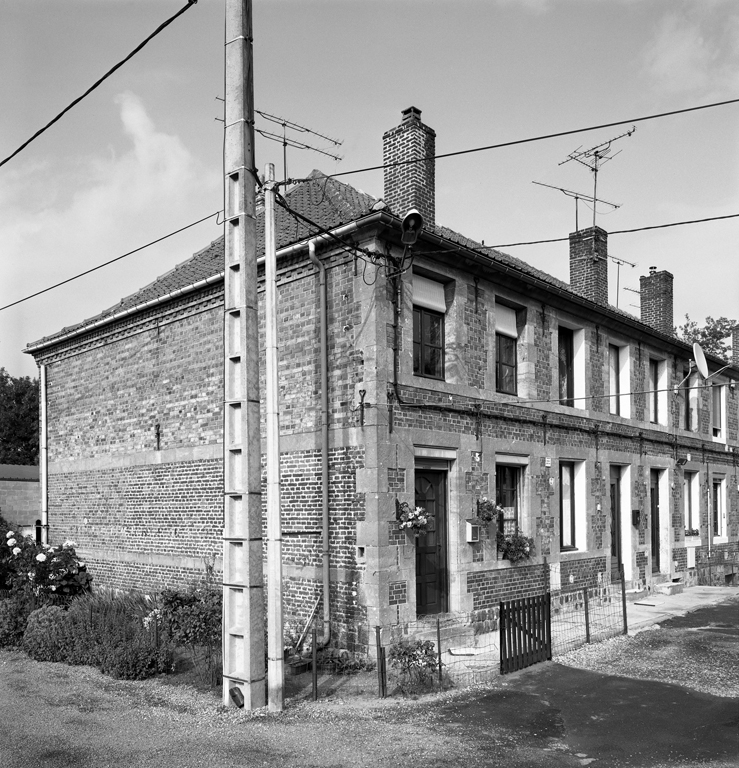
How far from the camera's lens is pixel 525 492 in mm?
15008

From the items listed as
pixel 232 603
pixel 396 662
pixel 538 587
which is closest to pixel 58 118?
pixel 232 603

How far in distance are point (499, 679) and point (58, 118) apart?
30.5ft

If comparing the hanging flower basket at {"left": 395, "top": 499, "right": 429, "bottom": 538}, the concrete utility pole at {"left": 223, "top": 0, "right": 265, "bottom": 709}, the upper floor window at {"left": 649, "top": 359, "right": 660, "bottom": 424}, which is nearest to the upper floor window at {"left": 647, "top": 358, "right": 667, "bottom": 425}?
the upper floor window at {"left": 649, "top": 359, "right": 660, "bottom": 424}

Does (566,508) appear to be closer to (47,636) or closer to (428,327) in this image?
(428,327)

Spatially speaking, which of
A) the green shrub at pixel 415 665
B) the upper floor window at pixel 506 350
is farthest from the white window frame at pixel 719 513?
Answer: the green shrub at pixel 415 665

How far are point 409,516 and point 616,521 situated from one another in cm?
844

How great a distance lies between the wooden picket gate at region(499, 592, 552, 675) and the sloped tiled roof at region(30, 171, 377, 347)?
626 cm

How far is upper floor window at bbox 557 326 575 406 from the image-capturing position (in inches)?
657

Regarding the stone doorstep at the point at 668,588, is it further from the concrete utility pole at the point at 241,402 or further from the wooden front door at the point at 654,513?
the concrete utility pole at the point at 241,402

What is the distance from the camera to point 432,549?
12.9 meters

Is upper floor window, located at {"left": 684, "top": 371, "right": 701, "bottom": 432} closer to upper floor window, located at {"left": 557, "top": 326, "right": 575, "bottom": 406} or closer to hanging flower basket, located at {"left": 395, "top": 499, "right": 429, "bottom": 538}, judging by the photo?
upper floor window, located at {"left": 557, "top": 326, "right": 575, "bottom": 406}

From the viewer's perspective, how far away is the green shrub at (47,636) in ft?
40.0

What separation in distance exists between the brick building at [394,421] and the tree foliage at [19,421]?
30594mm

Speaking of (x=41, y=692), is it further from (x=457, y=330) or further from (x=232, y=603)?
(x=457, y=330)
